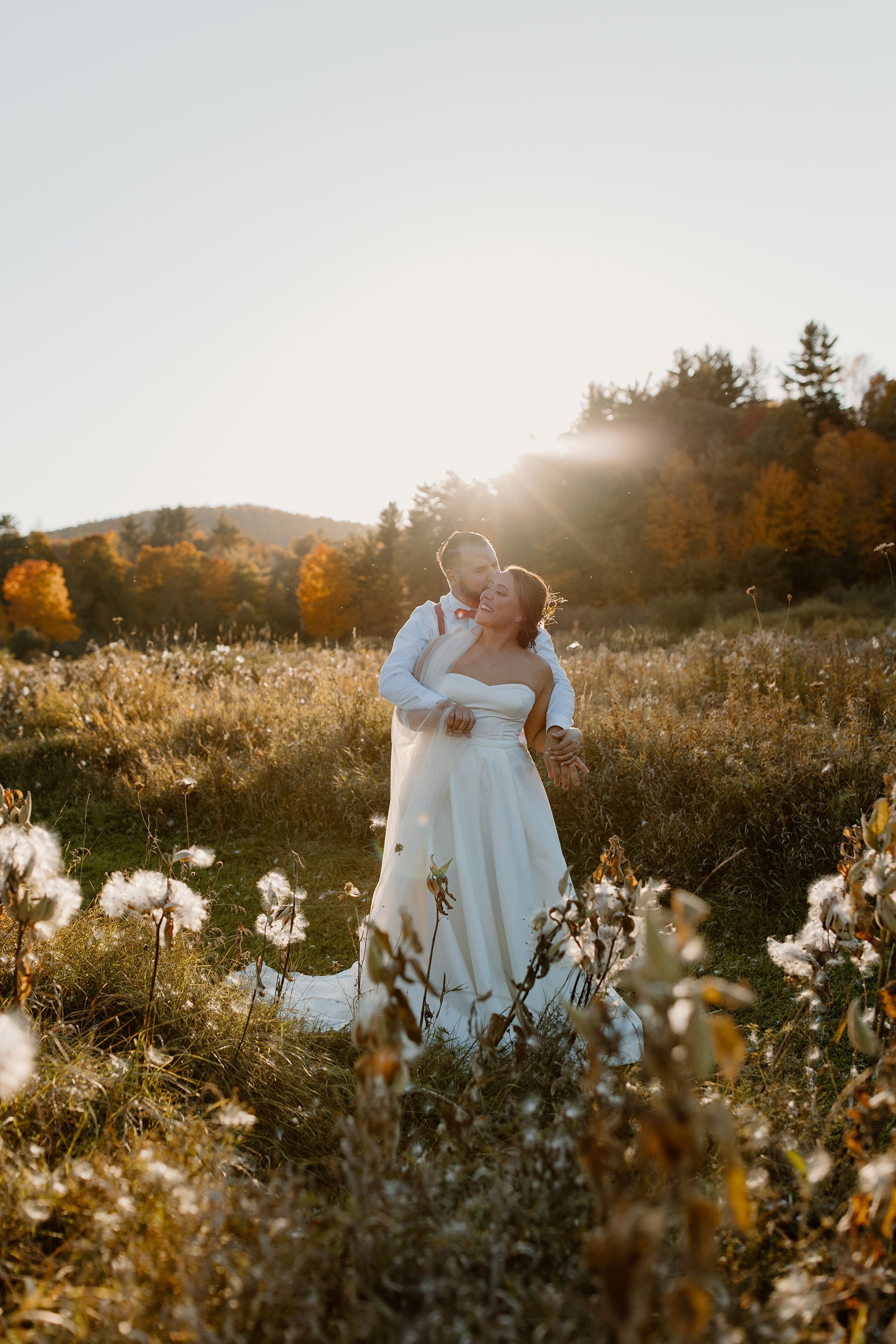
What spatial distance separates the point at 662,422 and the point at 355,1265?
3675 cm

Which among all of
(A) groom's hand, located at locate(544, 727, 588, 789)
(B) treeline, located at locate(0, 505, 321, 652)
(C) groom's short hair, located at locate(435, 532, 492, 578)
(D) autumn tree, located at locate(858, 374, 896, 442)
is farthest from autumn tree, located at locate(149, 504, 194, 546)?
(A) groom's hand, located at locate(544, 727, 588, 789)

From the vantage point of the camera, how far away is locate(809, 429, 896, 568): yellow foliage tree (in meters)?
25.6

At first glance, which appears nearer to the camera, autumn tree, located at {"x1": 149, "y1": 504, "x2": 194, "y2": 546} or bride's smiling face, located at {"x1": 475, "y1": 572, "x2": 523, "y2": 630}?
bride's smiling face, located at {"x1": 475, "y1": 572, "x2": 523, "y2": 630}

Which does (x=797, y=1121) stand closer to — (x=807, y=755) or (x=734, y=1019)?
(x=734, y=1019)

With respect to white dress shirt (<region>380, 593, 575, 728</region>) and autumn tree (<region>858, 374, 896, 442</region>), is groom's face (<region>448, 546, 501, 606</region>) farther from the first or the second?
autumn tree (<region>858, 374, 896, 442</region>)

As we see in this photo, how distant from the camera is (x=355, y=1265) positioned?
4.73 feet

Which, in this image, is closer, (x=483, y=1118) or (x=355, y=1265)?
(x=355, y=1265)

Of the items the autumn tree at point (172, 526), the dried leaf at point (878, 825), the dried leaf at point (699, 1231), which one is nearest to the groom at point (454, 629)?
the dried leaf at point (878, 825)

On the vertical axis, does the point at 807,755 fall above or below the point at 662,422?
below

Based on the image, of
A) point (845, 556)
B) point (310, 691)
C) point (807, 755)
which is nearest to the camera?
point (807, 755)

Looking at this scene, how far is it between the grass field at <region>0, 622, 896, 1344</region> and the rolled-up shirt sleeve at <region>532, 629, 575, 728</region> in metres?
1.54

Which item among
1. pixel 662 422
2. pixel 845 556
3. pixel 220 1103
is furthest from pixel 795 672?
pixel 662 422

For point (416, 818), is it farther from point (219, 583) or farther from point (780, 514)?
point (219, 583)

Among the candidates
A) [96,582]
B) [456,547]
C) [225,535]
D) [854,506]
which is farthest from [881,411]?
[225,535]
